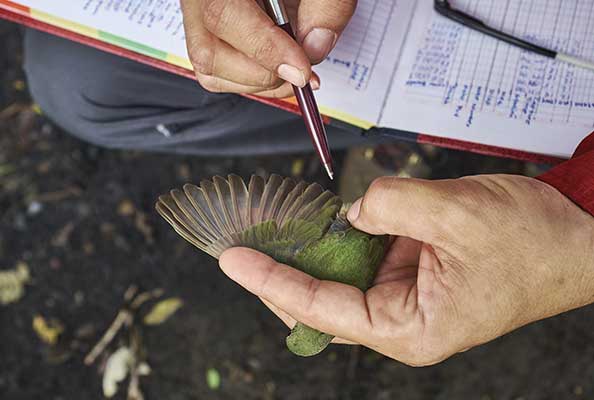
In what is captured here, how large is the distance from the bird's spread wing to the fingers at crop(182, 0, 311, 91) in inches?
8.4

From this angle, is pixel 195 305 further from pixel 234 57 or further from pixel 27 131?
pixel 234 57

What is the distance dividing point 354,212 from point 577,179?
1.37 ft

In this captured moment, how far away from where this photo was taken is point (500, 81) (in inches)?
60.9

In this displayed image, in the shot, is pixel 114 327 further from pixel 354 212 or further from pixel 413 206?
pixel 413 206

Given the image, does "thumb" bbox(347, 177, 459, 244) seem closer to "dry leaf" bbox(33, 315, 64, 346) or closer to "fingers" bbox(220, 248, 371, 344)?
"fingers" bbox(220, 248, 371, 344)

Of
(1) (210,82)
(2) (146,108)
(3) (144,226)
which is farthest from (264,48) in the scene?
(3) (144,226)

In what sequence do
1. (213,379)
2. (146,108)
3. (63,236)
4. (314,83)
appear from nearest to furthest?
1. (314,83)
2. (146,108)
3. (213,379)
4. (63,236)

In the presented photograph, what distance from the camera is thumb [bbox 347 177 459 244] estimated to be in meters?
1.13

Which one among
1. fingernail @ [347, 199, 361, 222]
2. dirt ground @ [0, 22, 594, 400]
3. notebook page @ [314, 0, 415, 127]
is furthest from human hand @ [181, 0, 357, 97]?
dirt ground @ [0, 22, 594, 400]

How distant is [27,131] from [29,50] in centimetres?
79

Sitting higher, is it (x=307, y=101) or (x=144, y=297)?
(x=307, y=101)

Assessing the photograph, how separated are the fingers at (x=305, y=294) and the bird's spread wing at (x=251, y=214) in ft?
0.24

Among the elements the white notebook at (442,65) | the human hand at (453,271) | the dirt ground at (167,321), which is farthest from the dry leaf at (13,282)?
the human hand at (453,271)

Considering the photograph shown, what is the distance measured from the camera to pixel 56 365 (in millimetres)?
2422
